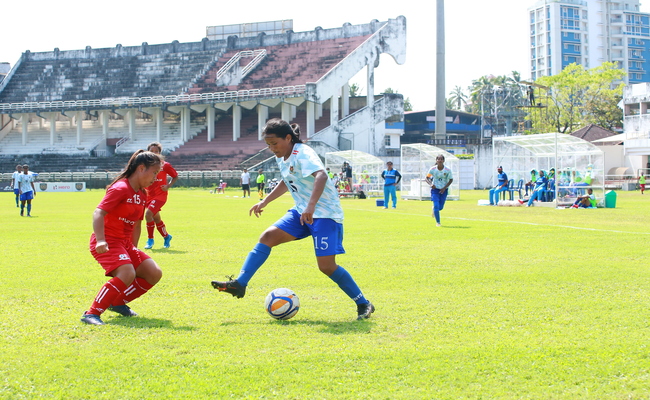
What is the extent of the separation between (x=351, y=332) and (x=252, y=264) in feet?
4.15

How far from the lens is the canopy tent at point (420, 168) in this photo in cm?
3675

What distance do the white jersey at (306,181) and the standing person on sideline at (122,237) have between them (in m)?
1.21

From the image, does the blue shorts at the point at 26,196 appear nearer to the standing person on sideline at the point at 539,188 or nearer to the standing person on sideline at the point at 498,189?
the standing person on sideline at the point at 498,189

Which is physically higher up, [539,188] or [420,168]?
[420,168]

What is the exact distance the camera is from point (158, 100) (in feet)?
216

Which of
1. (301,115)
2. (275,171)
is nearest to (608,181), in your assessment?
(275,171)

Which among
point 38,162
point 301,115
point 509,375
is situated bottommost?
point 509,375

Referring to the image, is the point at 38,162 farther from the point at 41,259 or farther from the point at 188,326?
the point at 188,326

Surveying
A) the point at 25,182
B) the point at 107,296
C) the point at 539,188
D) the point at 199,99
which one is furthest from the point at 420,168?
the point at 199,99

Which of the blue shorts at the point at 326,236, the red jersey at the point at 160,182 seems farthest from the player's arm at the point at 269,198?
the red jersey at the point at 160,182

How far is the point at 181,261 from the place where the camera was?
10680 millimetres

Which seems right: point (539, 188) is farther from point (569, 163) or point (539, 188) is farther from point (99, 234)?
point (99, 234)

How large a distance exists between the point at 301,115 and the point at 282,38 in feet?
34.4

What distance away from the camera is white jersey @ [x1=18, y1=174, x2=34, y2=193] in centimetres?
2316
